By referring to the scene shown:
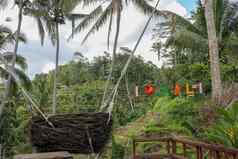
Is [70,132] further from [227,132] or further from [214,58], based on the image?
[214,58]

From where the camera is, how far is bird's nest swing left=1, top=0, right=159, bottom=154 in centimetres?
428

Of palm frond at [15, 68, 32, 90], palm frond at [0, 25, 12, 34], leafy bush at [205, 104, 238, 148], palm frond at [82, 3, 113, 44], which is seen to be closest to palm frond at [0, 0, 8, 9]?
palm frond at [82, 3, 113, 44]

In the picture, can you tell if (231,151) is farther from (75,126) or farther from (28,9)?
(28,9)

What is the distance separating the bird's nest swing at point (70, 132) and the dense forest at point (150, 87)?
12 cm

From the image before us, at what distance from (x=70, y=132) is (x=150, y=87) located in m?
11.3

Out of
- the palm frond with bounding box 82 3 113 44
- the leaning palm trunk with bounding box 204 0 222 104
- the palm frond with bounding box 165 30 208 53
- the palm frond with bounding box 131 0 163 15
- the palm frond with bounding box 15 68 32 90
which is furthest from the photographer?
the palm frond with bounding box 15 68 32 90

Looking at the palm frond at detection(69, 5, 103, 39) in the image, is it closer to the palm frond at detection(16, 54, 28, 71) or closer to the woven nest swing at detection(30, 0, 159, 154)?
the woven nest swing at detection(30, 0, 159, 154)

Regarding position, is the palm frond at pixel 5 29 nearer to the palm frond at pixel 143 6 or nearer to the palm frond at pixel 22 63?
the palm frond at pixel 22 63

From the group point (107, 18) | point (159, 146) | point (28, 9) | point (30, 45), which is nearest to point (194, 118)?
point (159, 146)

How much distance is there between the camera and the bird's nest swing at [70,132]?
4.28 meters

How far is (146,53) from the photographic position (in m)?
25.7

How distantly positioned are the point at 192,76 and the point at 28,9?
6711 millimetres

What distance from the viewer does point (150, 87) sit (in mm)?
15422

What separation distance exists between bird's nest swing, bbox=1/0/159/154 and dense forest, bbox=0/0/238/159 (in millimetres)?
118
